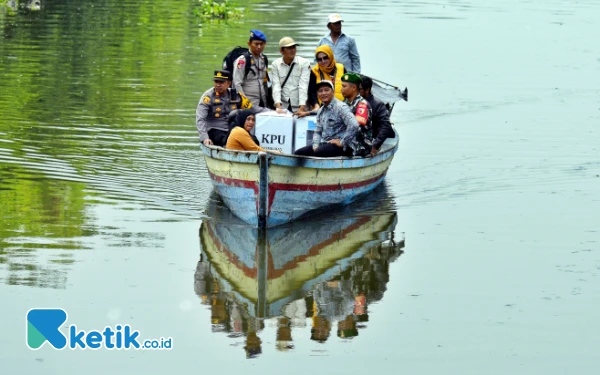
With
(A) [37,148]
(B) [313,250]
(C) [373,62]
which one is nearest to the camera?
(B) [313,250]

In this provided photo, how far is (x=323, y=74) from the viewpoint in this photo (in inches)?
602

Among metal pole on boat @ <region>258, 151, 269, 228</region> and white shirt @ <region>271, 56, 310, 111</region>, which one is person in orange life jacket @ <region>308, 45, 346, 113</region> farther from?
metal pole on boat @ <region>258, 151, 269, 228</region>

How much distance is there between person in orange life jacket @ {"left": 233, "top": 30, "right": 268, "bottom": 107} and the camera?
1486 cm

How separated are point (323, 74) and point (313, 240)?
9.58 ft

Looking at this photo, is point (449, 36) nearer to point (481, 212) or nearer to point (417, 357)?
point (481, 212)

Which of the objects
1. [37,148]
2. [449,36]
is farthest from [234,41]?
[37,148]

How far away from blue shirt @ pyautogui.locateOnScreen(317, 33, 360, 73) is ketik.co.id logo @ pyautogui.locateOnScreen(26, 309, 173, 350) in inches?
316

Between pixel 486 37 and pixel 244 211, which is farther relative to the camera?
pixel 486 37

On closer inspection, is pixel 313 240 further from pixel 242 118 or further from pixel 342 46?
pixel 342 46

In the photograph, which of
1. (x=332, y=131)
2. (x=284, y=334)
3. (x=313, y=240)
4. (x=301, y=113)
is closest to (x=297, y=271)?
(x=313, y=240)

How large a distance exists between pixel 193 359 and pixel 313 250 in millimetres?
3805

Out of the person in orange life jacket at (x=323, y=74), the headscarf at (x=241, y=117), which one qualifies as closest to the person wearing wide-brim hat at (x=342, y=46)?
the person in orange life jacket at (x=323, y=74)

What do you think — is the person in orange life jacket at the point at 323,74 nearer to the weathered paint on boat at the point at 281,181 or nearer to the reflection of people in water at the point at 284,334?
the weathered paint on boat at the point at 281,181

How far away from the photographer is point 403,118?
73.3 ft
